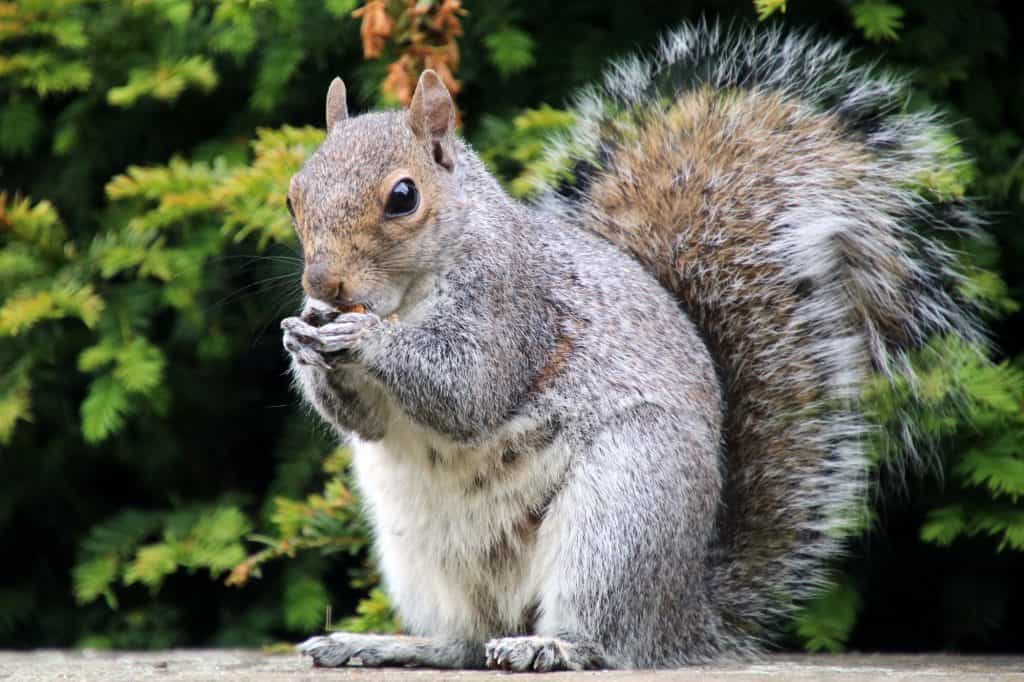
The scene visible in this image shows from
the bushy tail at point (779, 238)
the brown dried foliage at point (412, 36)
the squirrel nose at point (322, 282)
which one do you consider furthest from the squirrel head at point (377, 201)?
the bushy tail at point (779, 238)

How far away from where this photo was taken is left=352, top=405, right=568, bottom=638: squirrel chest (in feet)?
5.98

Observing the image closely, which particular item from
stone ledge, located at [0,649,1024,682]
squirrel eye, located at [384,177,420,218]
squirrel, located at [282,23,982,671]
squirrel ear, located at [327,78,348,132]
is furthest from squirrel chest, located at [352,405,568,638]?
squirrel ear, located at [327,78,348,132]

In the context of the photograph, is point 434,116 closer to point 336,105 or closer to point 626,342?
point 336,105

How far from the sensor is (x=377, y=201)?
1.73 meters

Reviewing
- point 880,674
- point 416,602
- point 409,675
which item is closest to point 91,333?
point 416,602

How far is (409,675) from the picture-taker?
1748mm

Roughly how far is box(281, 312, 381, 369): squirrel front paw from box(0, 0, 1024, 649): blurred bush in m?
0.40

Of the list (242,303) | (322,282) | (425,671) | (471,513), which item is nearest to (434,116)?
(322,282)

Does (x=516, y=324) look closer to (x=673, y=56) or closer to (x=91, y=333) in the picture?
(x=673, y=56)

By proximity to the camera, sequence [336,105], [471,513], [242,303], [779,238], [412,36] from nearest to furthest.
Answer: [471,513]
[336,105]
[779,238]
[412,36]
[242,303]

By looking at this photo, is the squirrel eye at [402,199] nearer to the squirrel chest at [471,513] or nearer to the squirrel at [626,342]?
the squirrel at [626,342]

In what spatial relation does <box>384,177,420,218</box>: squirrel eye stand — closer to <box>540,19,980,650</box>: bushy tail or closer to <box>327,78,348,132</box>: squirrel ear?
<box>327,78,348,132</box>: squirrel ear

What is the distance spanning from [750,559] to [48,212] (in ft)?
4.29

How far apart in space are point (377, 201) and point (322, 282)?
13cm
